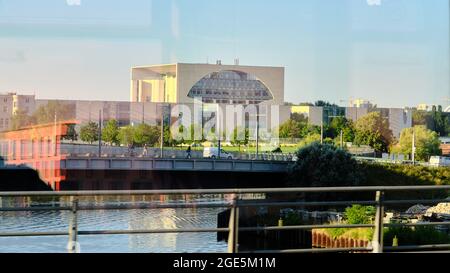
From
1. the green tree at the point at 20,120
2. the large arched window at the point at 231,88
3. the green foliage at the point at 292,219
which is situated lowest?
the green foliage at the point at 292,219

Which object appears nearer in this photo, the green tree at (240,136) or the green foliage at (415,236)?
the green tree at (240,136)

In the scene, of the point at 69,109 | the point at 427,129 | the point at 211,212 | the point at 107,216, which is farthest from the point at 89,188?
the point at 427,129

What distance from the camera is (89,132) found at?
528 centimetres

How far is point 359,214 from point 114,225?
190 centimetres

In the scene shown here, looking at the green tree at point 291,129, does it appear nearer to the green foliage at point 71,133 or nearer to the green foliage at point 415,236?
the green foliage at point 415,236

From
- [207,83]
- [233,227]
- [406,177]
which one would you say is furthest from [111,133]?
[406,177]

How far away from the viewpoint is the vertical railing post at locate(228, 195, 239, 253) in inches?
192

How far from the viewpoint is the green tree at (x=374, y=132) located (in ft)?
18.4

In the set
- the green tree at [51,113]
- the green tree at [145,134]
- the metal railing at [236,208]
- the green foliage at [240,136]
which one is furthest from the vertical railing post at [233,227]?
the green tree at [51,113]

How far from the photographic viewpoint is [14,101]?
4883 millimetres

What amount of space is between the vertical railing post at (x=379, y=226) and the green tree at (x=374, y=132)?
0.61 meters

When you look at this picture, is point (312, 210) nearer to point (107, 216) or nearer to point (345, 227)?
point (345, 227)

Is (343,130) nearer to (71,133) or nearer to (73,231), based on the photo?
(71,133)

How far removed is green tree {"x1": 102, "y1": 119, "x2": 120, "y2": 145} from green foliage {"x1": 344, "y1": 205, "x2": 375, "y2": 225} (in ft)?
5.98
